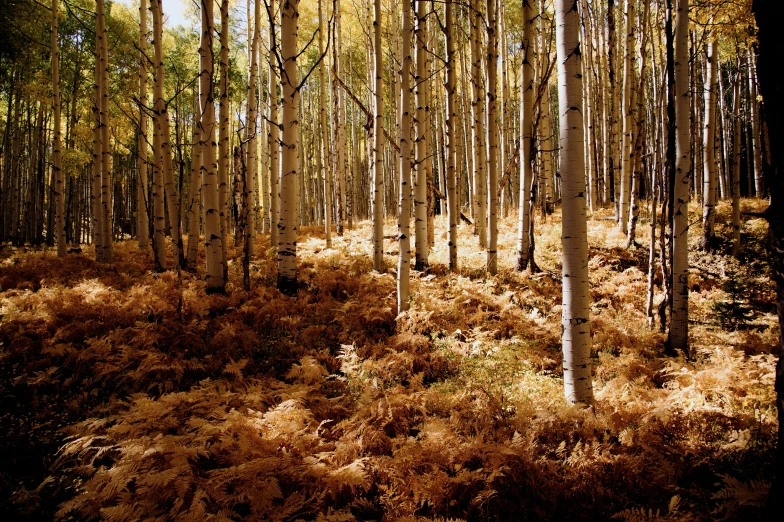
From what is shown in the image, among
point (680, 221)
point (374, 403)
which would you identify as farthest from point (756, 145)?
point (374, 403)

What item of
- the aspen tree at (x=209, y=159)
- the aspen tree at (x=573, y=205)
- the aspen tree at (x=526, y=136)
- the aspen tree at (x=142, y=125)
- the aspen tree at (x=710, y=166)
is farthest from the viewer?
the aspen tree at (x=142, y=125)

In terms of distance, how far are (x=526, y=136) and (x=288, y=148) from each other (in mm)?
5019

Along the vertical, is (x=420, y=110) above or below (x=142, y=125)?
below

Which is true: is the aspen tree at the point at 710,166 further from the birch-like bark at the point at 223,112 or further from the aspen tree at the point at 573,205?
the birch-like bark at the point at 223,112

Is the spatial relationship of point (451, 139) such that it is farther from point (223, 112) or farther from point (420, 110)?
point (223, 112)

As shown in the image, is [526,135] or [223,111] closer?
[526,135]

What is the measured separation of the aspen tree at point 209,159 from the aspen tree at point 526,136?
6.07 m

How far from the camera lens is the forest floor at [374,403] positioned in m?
3.01

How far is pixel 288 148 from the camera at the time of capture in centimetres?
766

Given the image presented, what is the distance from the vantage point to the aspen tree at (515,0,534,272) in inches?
302

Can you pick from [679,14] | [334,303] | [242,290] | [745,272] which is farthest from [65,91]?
[745,272]

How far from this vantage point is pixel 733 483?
259 centimetres

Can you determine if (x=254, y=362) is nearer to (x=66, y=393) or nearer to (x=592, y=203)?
(x=66, y=393)

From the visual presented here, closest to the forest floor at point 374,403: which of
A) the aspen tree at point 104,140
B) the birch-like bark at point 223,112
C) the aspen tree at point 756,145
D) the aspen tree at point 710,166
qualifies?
the birch-like bark at point 223,112
